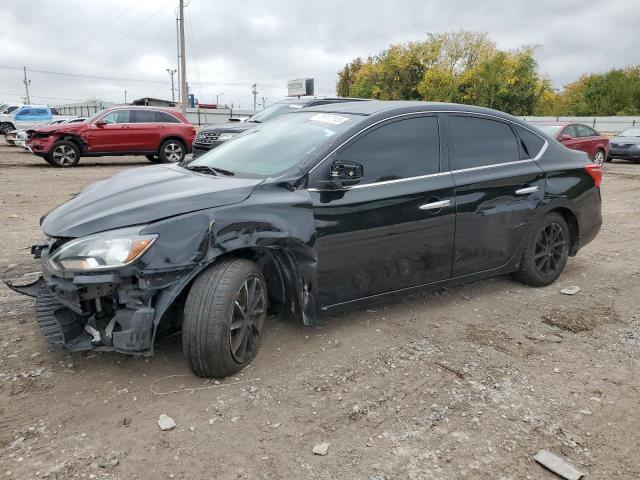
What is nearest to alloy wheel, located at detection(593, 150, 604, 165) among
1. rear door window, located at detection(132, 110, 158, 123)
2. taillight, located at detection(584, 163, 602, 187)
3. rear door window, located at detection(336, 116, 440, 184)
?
taillight, located at detection(584, 163, 602, 187)

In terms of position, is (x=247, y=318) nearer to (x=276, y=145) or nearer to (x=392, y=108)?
(x=276, y=145)

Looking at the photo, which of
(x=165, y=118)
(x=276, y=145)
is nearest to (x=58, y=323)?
(x=276, y=145)

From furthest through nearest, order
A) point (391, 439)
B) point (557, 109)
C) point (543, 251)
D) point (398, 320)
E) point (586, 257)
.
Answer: point (557, 109) < point (586, 257) < point (543, 251) < point (398, 320) < point (391, 439)

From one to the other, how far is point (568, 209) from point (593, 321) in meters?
1.12

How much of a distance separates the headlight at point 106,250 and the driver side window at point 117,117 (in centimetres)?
1287

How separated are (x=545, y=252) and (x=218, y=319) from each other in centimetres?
323

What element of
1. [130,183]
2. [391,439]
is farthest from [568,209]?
[130,183]

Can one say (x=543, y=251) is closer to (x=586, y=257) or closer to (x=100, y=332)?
(x=586, y=257)

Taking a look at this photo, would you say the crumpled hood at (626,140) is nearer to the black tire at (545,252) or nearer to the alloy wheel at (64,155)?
the black tire at (545,252)

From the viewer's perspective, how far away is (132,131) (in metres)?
14.6

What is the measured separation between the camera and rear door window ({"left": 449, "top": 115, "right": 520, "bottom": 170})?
4047mm

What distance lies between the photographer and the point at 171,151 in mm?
15156

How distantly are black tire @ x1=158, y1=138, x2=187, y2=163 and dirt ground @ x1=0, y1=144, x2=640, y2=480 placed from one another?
11.4m

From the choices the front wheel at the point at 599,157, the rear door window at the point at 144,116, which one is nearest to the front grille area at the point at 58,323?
the rear door window at the point at 144,116
